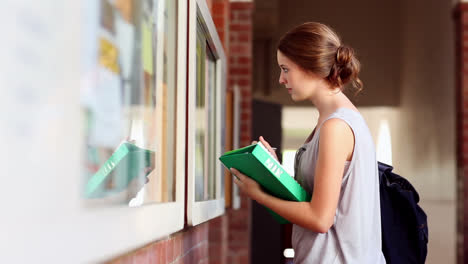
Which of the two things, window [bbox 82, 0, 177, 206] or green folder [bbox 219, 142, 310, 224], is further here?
green folder [bbox 219, 142, 310, 224]

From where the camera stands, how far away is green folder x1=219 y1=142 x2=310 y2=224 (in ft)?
5.11

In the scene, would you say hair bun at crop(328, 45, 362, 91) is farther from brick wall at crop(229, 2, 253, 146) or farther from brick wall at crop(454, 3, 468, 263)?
brick wall at crop(454, 3, 468, 263)

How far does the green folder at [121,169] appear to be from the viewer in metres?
0.85

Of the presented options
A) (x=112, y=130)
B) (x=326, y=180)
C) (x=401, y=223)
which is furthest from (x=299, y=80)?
(x=112, y=130)

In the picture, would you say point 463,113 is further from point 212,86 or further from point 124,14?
point 124,14

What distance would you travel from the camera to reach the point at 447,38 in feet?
25.3

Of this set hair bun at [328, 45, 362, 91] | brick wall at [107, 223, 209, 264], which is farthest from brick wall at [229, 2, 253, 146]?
hair bun at [328, 45, 362, 91]

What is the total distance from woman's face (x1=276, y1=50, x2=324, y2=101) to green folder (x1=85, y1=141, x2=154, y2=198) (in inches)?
22.4

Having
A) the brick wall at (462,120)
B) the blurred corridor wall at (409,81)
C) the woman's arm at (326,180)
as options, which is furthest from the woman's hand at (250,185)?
the blurred corridor wall at (409,81)

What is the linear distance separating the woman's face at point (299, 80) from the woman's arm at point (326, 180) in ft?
0.58

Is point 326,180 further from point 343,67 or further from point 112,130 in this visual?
point 112,130

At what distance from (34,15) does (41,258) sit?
0.77 feet

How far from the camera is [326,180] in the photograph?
5.05 feet

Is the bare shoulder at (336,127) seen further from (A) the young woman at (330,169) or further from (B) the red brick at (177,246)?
(B) the red brick at (177,246)
